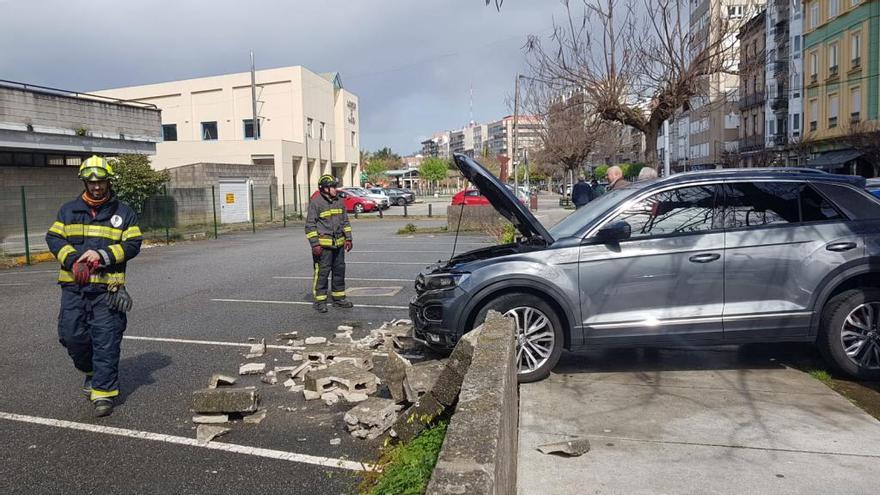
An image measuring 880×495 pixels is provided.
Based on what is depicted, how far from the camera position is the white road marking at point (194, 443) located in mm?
4172

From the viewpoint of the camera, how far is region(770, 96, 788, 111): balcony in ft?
172

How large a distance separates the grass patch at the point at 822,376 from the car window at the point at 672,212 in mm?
1488

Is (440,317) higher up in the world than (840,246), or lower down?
lower down

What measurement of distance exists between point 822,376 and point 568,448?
2.70 metres

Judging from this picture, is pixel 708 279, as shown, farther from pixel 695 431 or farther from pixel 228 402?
pixel 228 402

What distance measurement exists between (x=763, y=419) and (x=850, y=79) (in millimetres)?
43817

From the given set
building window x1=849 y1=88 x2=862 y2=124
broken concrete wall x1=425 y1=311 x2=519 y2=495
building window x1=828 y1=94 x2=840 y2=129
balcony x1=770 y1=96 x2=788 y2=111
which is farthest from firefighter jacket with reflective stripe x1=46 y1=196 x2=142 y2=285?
balcony x1=770 y1=96 x2=788 y2=111

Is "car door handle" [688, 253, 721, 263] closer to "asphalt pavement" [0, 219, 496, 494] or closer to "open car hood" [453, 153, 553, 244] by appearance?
"open car hood" [453, 153, 553, 244]

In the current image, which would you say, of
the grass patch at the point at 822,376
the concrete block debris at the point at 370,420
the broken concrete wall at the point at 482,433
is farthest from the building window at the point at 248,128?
the broken concrete wall at the point at 482,433

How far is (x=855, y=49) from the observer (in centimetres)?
3947

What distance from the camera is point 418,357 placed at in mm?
6492

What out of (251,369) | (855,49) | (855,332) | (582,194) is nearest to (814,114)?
(855,49)

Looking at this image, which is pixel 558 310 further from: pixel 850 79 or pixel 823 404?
pixel 850 79

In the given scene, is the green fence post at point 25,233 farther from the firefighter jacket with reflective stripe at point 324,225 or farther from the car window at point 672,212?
the car window at point 672,212
